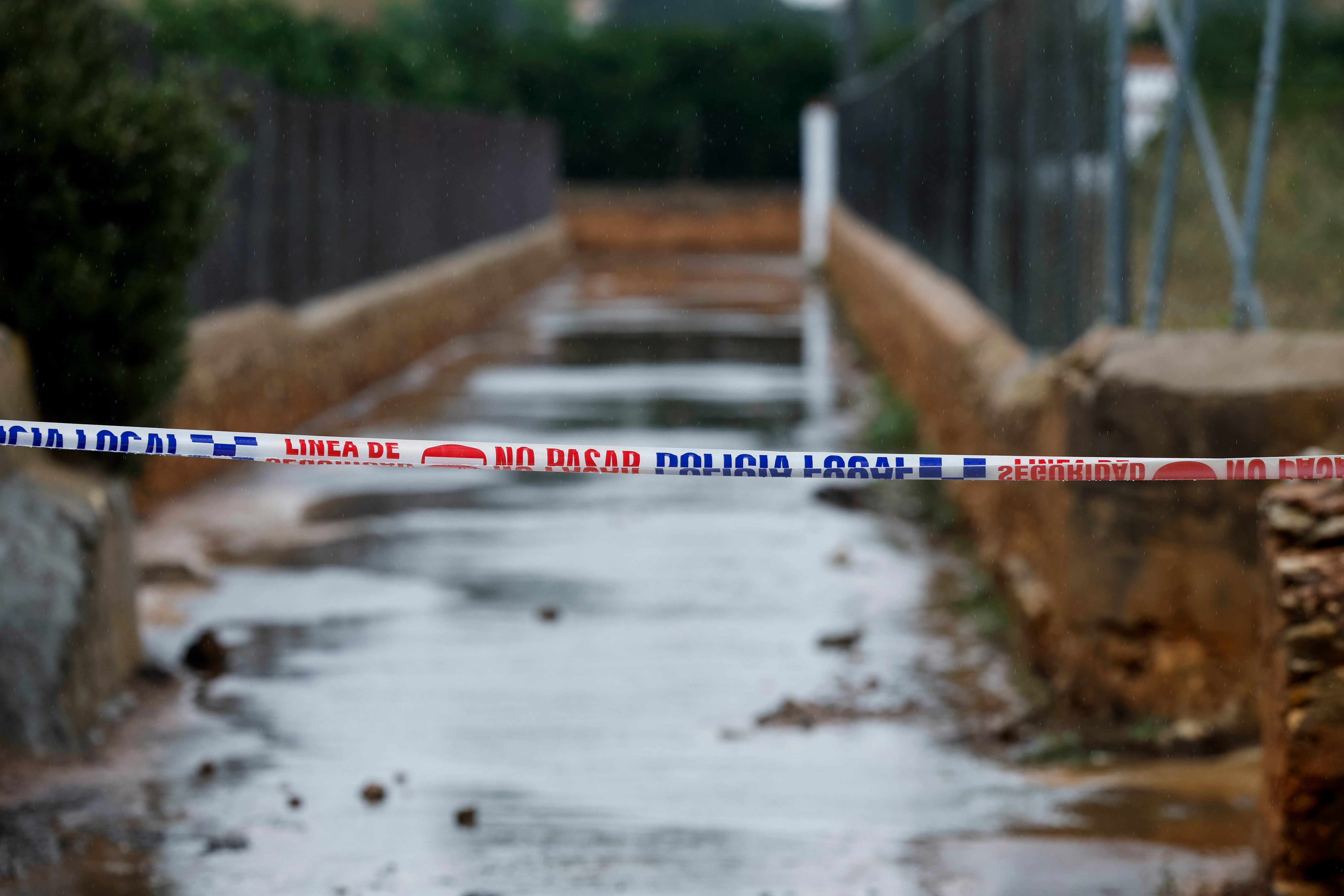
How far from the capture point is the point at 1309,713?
4227mm

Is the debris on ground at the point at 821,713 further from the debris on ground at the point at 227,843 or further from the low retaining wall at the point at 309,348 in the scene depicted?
the low retaining wall at the point at 309,348

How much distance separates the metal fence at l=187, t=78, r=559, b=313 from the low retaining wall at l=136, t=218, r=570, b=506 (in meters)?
0.17

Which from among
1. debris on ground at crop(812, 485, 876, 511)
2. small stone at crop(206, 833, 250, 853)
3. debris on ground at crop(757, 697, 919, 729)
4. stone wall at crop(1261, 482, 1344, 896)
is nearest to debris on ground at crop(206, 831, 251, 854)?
small stone at crop(206, 833, 250, 853)

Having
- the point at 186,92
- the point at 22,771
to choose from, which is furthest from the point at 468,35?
the point at 22,771

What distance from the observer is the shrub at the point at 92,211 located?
20.8 feet

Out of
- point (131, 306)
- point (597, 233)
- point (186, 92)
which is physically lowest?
point (597, 233)

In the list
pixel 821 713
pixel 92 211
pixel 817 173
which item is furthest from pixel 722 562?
pixel 817 173

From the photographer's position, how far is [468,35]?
3372 centimetres

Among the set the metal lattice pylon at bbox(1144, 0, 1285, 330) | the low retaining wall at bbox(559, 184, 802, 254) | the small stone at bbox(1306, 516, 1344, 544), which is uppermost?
the metal lattice pylon at bbox(1144, 0, 1285, 330)

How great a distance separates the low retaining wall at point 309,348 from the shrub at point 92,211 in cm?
57

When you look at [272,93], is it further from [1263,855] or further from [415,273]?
[1263,855]

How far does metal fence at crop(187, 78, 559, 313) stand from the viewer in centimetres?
1141

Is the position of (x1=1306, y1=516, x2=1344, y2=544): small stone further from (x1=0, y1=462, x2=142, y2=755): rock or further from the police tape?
(x1=0, y1=462, x2=142, y2=755): rock

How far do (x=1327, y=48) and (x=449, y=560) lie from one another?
25779 mm
